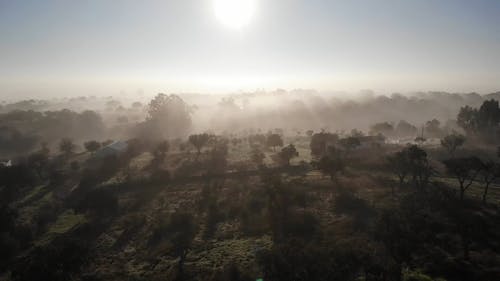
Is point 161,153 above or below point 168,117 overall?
below

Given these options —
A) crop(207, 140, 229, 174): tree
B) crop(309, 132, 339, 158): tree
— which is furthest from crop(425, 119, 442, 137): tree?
crop(207, 140, 229, 174): tree

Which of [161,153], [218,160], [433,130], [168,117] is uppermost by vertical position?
[168,117]

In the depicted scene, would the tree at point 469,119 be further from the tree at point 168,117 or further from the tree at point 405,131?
the tree at point 168,117

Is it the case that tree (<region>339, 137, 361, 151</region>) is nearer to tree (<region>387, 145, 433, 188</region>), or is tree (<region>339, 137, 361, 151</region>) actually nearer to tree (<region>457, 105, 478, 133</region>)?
tree (<region>387, 145, 433, 188</region>)

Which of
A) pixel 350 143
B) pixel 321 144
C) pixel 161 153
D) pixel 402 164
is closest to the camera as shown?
pixel 402 164

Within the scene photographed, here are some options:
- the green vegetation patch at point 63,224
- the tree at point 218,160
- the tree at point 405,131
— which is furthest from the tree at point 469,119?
the green vegetation patch at point 63,224

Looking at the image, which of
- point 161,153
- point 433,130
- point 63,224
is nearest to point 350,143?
point 161,153

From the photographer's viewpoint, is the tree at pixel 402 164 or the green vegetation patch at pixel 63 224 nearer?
the green vegetation patch at pixel 63 224

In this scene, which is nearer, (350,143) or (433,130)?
(350,143)

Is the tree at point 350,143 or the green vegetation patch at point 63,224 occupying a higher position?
the tree at point 350,143

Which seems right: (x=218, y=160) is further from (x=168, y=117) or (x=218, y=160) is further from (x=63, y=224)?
(x=168, y=117)

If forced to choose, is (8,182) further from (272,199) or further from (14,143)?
(14,143)
